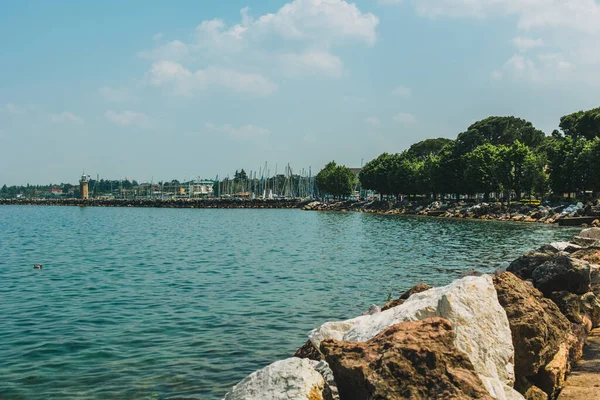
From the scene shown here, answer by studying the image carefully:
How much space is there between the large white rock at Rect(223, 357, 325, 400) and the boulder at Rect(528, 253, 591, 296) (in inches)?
362

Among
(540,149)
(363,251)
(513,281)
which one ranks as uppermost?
(540,149)

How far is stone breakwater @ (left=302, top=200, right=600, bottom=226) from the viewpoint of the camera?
69250mm

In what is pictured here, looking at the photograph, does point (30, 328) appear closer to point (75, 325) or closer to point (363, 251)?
point (75, 325)

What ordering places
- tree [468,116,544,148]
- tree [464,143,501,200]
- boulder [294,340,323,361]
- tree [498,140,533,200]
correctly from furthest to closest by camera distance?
tree [468,116,544,148] → tree [464,143,501,200] → tree [498,140,533,200] → boulder [294,340,323,361]

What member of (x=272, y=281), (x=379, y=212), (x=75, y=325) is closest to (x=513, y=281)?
(x=75, y=325)

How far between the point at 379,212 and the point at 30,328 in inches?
4402

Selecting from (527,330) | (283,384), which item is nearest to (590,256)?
(527,330)

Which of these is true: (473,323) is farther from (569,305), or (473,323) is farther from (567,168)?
(567,168)

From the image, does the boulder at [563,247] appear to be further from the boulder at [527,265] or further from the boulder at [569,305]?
the boulder at [569,305]

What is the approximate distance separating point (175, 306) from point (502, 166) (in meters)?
87.4

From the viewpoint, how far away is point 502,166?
317 ft

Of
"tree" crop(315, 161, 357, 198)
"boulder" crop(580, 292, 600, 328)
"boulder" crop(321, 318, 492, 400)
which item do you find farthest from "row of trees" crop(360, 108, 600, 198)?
"boulder" crop(321, 318, 492, 400)

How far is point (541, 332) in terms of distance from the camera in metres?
8.78

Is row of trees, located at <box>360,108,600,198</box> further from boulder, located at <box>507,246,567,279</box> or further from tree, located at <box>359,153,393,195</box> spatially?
boulder, located at <box>507,246,567,279</box>
